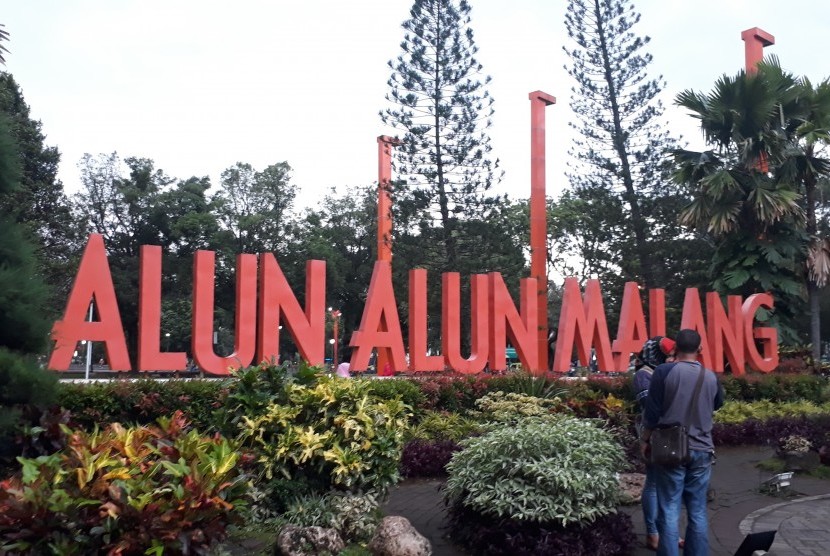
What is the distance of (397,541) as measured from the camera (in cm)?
473

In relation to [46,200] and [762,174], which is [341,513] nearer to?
[762,174]

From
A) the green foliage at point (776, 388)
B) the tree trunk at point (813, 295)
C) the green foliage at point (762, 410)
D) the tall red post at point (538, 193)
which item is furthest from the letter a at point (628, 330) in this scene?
the tree trunk at point (813, 295)

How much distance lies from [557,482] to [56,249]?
83.3 ft

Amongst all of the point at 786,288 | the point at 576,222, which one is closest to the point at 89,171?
the point at 576,222

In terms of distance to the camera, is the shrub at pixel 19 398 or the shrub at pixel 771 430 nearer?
the shrub at pixel 19 398

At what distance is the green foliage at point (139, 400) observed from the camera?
7543 mm

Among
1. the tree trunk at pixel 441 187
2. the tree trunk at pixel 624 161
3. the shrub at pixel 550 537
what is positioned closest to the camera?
the shrub at pixel 550 537

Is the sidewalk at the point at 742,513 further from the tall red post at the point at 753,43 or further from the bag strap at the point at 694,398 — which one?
the tall red post at the point at 753,43

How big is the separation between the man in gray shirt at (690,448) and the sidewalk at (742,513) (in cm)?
76

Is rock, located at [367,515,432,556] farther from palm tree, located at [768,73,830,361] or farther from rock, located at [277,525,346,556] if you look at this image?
palm tree, located at [768,73,830,361]

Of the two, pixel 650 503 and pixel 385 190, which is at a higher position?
pixel 385 190

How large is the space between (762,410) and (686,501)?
9.54 meters

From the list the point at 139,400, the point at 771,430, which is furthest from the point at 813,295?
the point at 139,400

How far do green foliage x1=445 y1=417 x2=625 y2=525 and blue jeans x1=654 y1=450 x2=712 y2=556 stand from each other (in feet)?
1.75
